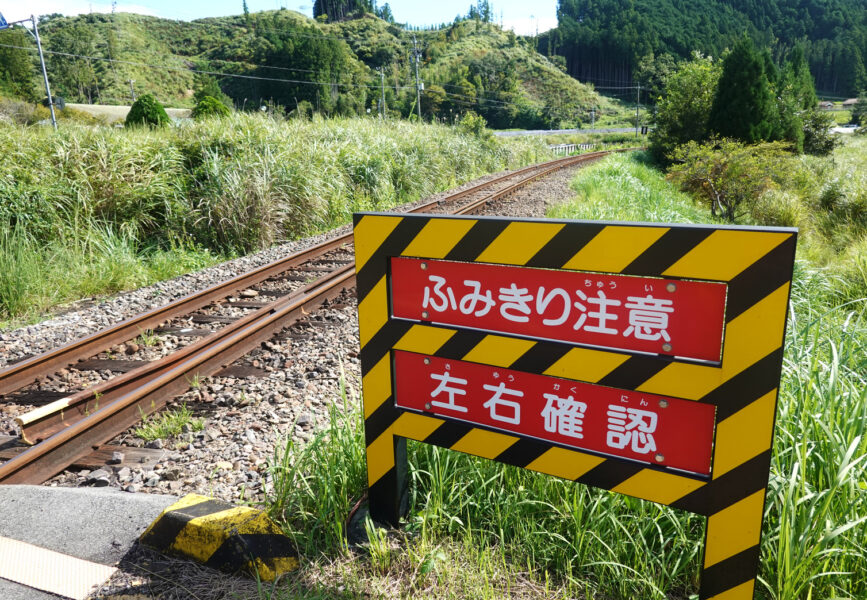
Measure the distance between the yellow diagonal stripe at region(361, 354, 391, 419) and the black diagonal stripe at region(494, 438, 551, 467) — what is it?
532 mm

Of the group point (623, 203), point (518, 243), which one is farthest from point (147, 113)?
point (518, 243)

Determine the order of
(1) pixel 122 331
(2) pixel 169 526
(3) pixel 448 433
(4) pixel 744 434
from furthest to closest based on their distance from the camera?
1. (1) pixel 122 331
2. (2) pixel 169 526
3. (3) pixel 448 433
4. (4) pixel 744 434

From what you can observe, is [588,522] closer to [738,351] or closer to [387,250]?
[738,351]

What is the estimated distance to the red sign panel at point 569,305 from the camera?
1.56m

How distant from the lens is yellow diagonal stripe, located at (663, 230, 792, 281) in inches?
55.9

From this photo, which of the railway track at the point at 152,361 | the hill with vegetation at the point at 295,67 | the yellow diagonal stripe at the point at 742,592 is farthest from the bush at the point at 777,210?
the hill with vegetation at the point at 295,67

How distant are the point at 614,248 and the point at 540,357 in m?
0.44

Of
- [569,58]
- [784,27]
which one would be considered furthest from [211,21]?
[784,27]

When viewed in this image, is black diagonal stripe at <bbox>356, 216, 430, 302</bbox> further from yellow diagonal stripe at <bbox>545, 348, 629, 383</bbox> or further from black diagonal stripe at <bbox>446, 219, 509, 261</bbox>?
yellow diagonal stripe at <bbox>545, 348, 629, 383</bbox>

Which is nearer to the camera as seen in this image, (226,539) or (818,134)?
(226,539)

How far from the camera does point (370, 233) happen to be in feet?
6.94

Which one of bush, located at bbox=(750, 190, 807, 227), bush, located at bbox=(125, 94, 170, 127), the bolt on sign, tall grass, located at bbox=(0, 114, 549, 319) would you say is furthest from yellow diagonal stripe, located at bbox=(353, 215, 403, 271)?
bush, located at bbox=(125, 94, 170, 127)

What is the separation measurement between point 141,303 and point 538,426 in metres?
5.99

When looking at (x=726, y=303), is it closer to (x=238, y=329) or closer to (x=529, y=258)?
(x=529, y=258)
